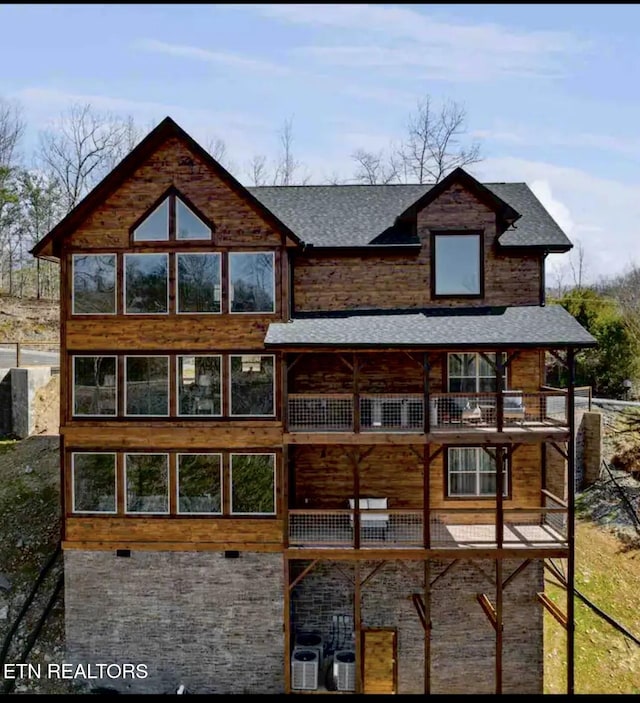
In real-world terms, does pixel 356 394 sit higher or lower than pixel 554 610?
higher

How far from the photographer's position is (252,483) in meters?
12.6

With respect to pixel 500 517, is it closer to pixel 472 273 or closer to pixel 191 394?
pixel 472 273

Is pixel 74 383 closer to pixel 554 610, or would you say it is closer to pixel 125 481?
pixel 125 481

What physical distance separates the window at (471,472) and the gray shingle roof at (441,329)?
130 inches

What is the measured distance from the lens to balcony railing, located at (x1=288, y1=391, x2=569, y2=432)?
1232 cm

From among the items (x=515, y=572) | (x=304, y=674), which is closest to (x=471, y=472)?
(x=515, y=572)

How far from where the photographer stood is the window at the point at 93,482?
41.7 feet

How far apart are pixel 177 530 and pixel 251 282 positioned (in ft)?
20.8

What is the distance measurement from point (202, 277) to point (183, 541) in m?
6.49

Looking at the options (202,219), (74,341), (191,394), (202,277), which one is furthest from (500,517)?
(74,341)

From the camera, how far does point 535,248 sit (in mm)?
13305

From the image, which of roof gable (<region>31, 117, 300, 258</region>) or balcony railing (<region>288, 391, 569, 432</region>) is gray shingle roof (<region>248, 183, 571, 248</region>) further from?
balcony railing (<region>288, 391, 569, 432</region>)

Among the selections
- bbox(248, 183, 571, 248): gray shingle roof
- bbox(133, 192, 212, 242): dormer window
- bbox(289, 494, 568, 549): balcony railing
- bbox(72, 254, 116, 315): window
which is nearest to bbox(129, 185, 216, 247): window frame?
bbox(133, 192, 212, 242): dormer window

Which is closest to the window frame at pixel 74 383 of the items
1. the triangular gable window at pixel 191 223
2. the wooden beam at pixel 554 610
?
the triangular gable window at pixel 191 223
